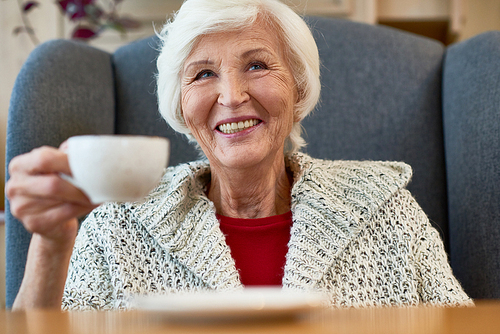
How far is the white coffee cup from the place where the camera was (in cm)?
49

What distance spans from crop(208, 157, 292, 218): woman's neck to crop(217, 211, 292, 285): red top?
0.16 feet

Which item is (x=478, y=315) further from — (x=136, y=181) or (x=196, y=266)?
(x=196, y=266)

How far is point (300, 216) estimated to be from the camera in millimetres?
1219

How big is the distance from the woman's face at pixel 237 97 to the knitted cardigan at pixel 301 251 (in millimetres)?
150

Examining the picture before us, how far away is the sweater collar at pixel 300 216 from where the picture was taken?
1134 mm

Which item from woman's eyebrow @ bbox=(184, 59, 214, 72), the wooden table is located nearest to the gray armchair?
woman's eyebrow @ bbox=(184, 59, 214, 72)

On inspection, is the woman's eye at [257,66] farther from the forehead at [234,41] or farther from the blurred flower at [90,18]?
the blurred flower at [90,18]

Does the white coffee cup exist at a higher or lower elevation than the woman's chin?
higher

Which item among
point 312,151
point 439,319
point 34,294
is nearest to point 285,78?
point 312,151

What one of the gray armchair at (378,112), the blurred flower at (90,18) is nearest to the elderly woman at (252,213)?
the gray armchair at (378,112)

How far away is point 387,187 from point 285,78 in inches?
15.5

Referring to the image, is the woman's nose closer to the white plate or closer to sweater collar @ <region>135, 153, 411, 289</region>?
sweater collar @ <region>135, 153, 411, 289</region>

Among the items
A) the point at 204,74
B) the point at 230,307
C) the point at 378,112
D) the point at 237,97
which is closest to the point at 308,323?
the point at 230,307

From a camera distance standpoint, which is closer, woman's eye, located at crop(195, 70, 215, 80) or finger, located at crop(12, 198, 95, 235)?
finger, located at crop(12, 198, 95, 235)
